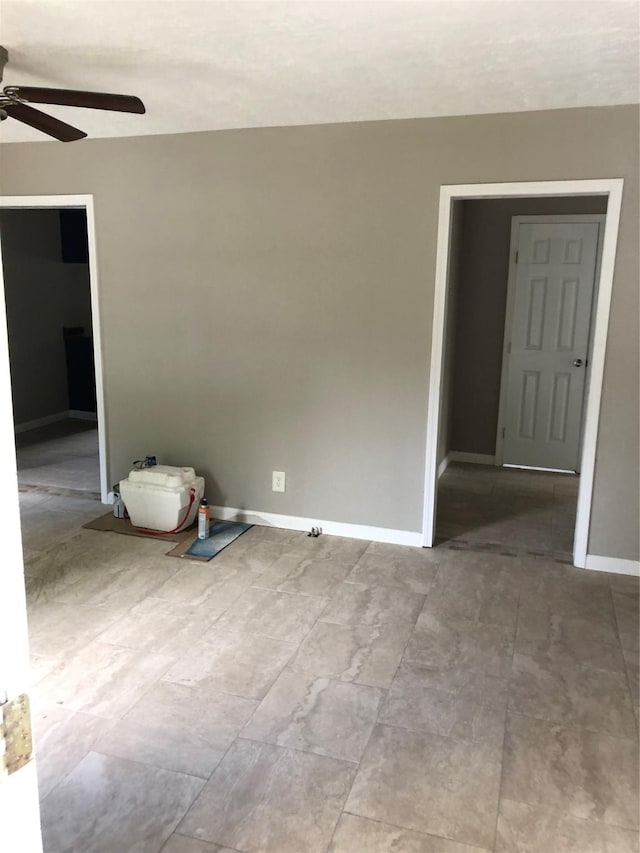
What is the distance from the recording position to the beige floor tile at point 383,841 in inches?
72.7

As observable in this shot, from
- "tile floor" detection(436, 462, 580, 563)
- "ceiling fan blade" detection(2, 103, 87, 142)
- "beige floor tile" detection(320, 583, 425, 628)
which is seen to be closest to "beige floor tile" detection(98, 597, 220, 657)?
"beige floor tile" detection(320, 583, 425, 628)

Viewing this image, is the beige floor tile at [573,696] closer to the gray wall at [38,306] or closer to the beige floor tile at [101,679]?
the beige floor tile at [101,679]

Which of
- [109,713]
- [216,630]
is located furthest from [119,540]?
[109,713]

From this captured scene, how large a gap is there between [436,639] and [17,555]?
7.87 ft

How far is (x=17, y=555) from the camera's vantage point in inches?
32.8

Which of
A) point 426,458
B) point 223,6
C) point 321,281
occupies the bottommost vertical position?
point 426,458

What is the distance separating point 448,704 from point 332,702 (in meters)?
0.43

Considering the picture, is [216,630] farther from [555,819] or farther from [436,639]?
[555,819]

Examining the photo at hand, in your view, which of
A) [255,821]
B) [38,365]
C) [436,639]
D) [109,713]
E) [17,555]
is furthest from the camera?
[38,365]

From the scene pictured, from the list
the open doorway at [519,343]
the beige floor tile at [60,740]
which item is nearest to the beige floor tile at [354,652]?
the beige floor tile at [60,740]

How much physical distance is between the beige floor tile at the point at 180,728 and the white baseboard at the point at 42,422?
4581 millimetres

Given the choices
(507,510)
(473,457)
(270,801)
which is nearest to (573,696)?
(270,801)

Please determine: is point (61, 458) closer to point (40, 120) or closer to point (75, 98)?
point (40, 120)

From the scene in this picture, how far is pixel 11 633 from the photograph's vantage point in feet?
2.71
